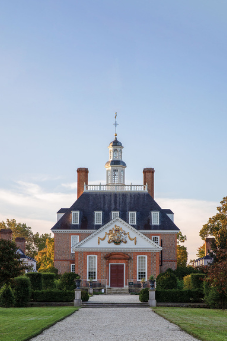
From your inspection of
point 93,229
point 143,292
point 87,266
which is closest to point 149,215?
point 93,229

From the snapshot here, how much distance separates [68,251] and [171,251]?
38.5 feet

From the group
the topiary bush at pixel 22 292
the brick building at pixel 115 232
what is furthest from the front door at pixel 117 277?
the topiary bush at pixel 22 292

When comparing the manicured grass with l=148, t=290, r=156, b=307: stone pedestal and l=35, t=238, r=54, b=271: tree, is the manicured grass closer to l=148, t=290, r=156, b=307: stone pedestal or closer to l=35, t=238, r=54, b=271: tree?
l=148, t=290, r=156, b=307: stone pedestal

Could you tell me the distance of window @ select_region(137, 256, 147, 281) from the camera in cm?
4744


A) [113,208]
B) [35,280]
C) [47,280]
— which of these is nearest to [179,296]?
[35,280]

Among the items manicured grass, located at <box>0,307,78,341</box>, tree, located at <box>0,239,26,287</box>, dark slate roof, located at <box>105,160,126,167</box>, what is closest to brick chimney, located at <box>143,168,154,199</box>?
dark slate roof, located at <box>105,160,126,167</box>

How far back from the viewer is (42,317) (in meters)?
20.8

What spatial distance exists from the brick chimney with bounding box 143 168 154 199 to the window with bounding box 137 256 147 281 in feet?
37.2

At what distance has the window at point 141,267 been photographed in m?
47.4

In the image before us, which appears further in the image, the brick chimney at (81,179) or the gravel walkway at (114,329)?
the brick chimney at (81,179)

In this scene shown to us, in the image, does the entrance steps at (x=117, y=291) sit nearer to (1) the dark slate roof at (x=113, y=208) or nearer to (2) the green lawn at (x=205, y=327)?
(1) the dark slate roof at (x=113, y=208)

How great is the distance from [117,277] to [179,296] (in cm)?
1726

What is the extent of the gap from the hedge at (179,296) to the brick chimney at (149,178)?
26.5 m

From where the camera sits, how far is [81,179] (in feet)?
189
